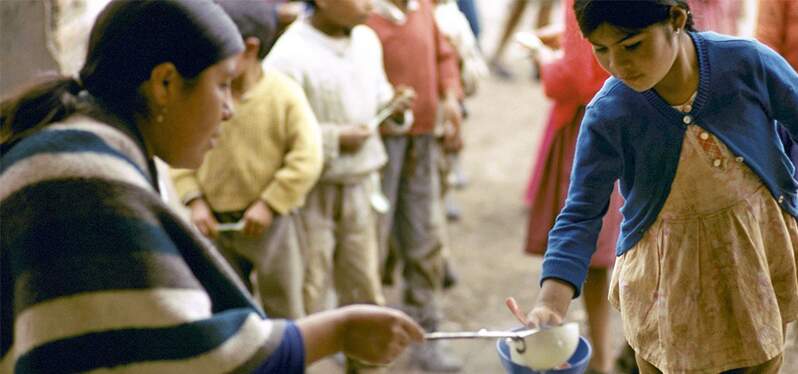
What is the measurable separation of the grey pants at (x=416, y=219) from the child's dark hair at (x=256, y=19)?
0.82 m

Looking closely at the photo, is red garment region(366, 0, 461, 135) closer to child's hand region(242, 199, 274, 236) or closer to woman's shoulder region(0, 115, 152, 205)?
child's hand region(242, 199, 274, 236)

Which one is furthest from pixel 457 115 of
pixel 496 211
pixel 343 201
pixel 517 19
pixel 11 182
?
pixel 517 19

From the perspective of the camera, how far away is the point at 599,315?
3.39m

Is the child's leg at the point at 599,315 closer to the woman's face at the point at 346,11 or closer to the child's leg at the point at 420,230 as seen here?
the child's leg at the point at 420,230

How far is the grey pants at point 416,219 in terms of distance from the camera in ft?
12.3

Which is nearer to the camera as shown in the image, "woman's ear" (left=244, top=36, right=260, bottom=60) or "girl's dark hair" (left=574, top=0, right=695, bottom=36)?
"girl's dark hair" (left=574, top=0, right=695, bottom=36)

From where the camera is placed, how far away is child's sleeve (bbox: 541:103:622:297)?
5.82 ft

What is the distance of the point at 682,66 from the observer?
171 centimetres

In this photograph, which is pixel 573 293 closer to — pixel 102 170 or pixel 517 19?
pixel 102 170

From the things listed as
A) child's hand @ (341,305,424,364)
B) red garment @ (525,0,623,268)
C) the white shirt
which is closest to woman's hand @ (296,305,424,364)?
child's hand @ (341,305,424,364)

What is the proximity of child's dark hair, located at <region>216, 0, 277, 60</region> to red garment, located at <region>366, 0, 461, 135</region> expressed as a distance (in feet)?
2.19

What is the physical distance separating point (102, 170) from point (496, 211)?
4.21m

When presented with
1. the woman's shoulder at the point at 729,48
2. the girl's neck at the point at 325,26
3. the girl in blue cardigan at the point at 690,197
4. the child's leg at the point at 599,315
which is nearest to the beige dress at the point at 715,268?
the girl in blue cardigan at the point at 690,197

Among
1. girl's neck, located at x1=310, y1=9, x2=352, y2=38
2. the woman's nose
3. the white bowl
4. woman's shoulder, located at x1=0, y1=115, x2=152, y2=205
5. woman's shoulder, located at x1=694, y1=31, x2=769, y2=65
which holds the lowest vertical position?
girl's neck, located at x1=310, y1=9, x2=352, y2=38
